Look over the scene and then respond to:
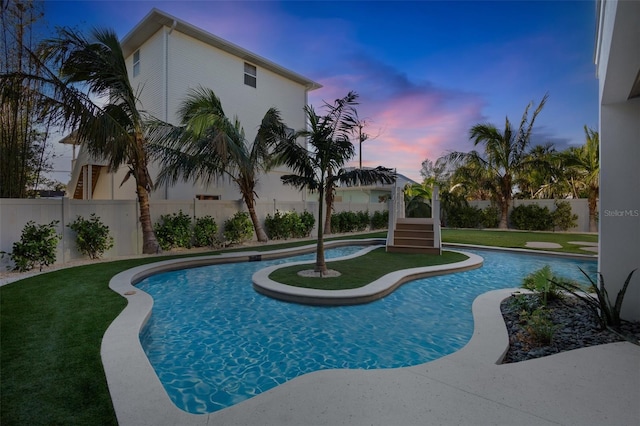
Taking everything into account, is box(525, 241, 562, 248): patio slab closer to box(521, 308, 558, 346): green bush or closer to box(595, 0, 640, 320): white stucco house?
box(595, 0, 640, 320): white stucco house

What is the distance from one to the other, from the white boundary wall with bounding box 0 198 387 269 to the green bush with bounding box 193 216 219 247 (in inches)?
15.6

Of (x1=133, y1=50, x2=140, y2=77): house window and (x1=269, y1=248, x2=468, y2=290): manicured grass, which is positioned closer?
(x1=269, y1=248, x2=468, y2=290): manicured grass

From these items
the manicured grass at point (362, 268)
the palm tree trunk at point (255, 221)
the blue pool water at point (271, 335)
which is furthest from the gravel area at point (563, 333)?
the palm tree trunk at point (255, 221)

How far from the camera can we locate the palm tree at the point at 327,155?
7.24 meters

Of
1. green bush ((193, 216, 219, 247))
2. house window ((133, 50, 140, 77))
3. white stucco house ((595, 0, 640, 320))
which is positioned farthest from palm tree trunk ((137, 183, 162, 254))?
white stucco house ((595, 0, 640, 320))

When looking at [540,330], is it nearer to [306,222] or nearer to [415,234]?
[415,234]

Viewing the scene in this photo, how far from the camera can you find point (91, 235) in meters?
8.95

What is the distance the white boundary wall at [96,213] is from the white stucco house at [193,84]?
1.01 meters

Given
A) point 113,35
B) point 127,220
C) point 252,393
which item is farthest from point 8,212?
point 252,393

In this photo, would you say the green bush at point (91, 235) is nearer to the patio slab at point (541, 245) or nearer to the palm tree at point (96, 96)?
the palm tree at point (96, 96)

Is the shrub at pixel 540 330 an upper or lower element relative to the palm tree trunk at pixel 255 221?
lower

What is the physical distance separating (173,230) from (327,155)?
21.1 feet

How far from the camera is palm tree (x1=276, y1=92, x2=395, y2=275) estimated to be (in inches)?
285

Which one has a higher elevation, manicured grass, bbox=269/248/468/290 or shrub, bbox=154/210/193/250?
shrub, bbox=154/210/193/250
